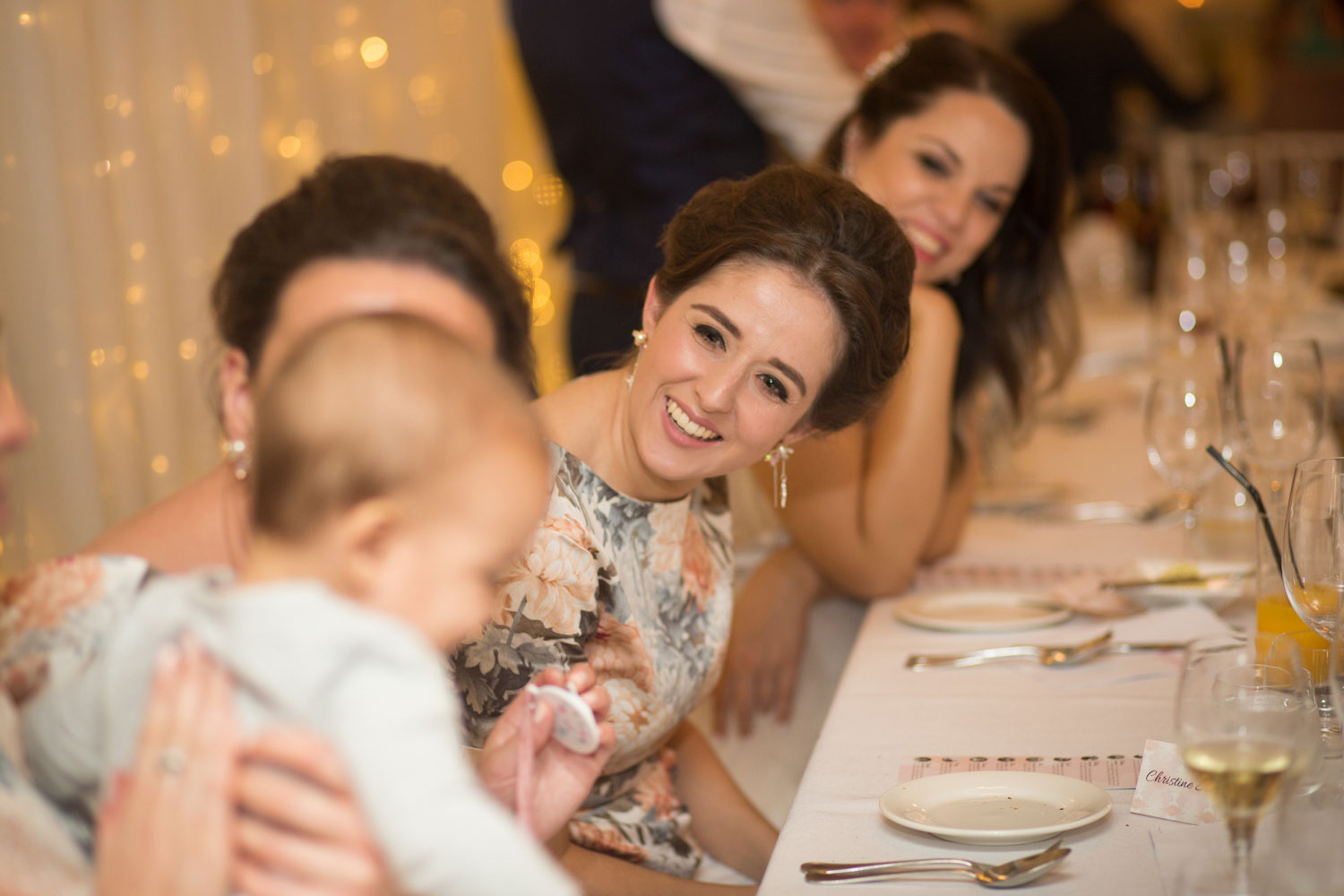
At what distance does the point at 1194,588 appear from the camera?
1.77 m

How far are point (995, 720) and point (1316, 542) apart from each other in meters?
0.40

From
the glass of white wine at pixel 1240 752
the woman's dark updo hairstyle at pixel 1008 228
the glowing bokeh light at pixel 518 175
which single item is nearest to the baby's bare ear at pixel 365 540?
the glass of white wine at pixel 1240 752

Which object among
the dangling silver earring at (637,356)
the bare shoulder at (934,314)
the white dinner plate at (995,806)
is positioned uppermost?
the dangling silver earring at (637,356)

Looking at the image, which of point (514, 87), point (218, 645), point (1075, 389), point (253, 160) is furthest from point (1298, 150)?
point (218, 645)

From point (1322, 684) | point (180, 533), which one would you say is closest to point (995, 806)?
point (1322, 684)

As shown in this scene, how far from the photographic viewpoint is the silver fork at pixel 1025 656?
1599mm

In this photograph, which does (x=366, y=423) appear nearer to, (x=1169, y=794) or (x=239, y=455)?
(x=239, y=455)

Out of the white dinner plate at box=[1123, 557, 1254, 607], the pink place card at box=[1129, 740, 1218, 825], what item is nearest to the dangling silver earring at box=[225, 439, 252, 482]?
the pink place card at box=[1129, 740, 1218, 825]

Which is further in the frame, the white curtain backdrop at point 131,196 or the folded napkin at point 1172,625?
the white curtain backdrop at point 131,196

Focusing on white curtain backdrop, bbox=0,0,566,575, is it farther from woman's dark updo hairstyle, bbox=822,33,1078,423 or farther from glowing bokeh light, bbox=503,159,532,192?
glowing bokeh light, bbox=503,159,532,192

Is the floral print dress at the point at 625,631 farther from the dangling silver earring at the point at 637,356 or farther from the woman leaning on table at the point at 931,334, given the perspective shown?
the woman leaning on table at the point at 931,334

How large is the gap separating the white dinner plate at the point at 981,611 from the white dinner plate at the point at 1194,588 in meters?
0.12

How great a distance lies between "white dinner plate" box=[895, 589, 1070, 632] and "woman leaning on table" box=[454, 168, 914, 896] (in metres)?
0.32

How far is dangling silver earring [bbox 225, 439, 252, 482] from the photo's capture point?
1.13 metres
